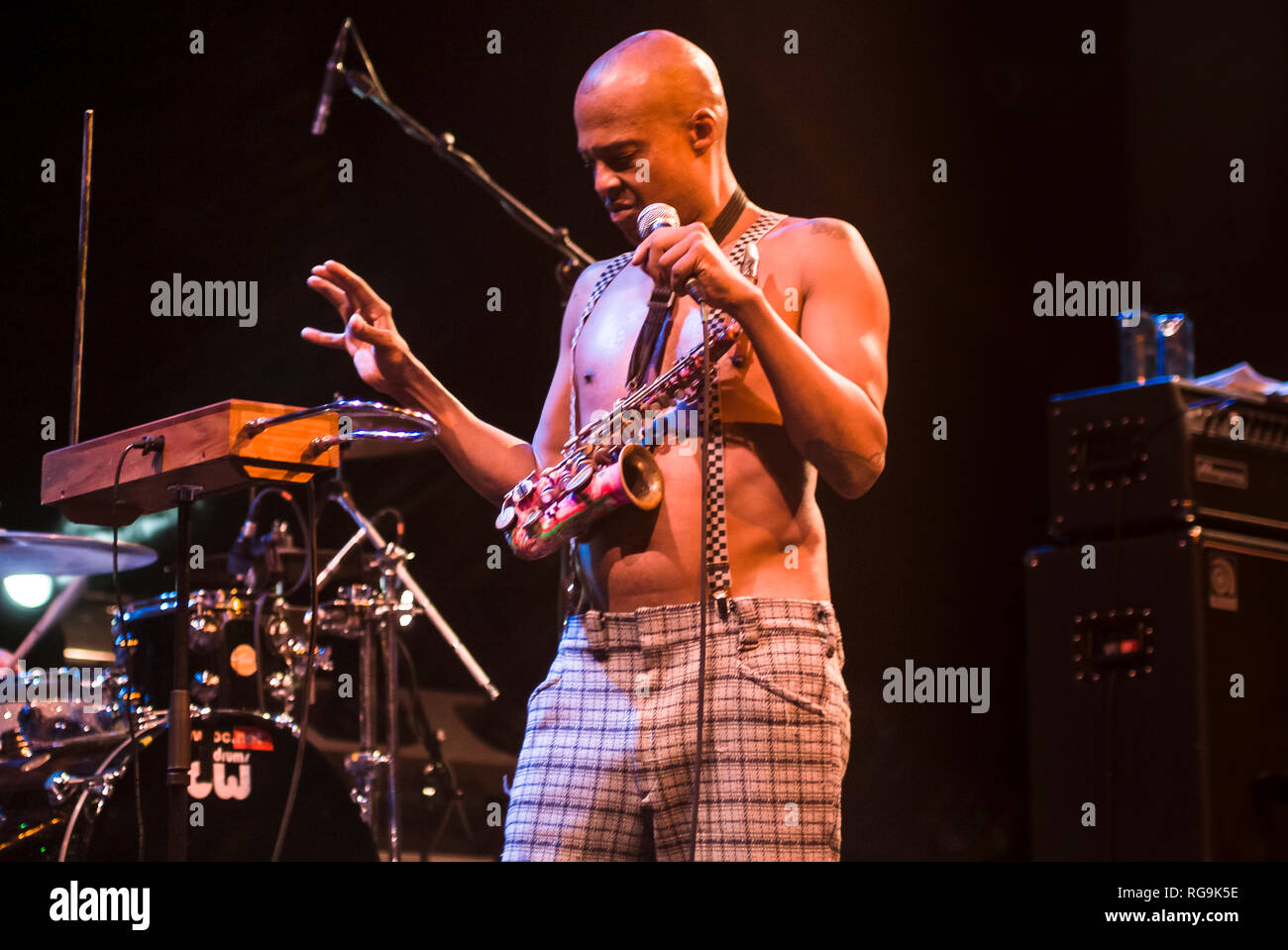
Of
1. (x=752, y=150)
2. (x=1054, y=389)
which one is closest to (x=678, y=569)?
(x=752, y=150)

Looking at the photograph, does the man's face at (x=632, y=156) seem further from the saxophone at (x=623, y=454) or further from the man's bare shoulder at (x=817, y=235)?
the man's bare shoulder at (x=817, y=235)

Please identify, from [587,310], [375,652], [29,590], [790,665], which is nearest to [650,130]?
[587,310]

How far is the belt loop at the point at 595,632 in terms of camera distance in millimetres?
2697

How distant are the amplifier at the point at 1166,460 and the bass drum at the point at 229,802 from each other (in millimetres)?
2645

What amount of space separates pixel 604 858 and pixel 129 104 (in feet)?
11.3

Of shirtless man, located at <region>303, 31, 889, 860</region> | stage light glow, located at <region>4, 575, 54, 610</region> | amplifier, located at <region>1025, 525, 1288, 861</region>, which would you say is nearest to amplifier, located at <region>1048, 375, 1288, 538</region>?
amplifier, located at <region>1025, 525, 1288, 861</region>

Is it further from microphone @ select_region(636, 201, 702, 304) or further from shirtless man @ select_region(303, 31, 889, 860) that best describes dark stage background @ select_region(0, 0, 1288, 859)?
microphone @ select_region(636, 201, 702, 304)

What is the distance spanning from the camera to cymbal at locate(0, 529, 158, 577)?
4.29m

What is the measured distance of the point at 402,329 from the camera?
557cm

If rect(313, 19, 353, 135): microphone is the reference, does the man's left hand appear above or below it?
below

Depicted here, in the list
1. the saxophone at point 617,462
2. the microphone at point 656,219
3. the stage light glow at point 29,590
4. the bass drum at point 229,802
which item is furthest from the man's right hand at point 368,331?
the stage light glow at point 29,590

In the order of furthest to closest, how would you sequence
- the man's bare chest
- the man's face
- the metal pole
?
the metal pole, the man's face, the man's bare chest

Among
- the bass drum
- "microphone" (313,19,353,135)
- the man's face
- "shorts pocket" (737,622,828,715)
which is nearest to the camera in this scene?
"shorts pocket" (737,622,828,715)

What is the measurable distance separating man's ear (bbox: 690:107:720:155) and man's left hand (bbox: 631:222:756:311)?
0.49m
